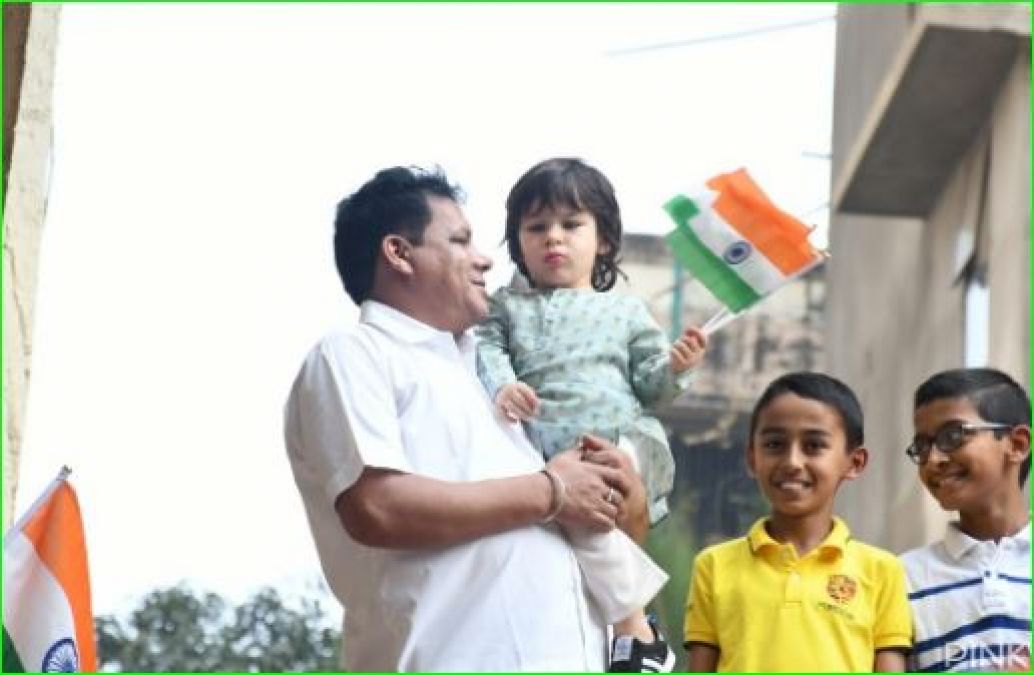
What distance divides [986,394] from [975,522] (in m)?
0.31

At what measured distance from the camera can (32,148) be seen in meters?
7.96

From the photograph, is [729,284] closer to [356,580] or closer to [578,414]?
[578,414]

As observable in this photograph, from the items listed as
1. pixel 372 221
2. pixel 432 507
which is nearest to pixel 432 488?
pixel 432 507

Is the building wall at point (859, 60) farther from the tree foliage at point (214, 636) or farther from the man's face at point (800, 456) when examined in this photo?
the man's face at point (800, 456)

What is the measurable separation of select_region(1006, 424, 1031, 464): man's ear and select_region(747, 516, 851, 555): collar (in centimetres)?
50

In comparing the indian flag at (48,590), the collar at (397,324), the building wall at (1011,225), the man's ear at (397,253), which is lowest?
the indian flag at (48,590)

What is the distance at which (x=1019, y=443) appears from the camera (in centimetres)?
610

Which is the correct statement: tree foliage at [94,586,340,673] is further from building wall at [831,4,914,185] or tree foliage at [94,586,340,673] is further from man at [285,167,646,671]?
man at [285,167,646,671]

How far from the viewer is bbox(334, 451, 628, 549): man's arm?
4770mm

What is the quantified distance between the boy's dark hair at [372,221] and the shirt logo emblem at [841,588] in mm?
1243

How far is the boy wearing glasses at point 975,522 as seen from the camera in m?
5.79

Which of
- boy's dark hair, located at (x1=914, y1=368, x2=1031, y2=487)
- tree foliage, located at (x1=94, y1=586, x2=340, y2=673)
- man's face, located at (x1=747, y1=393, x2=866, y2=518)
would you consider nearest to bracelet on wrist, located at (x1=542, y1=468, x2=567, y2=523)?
man's face, located at (x1=747, y1=393, x2=866, y2=518)

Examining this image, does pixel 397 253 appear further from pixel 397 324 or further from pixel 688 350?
pixel 688 350

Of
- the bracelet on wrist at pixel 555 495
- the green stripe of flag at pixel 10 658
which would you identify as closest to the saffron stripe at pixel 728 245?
the bracelet on wrist at pixel 555 495
